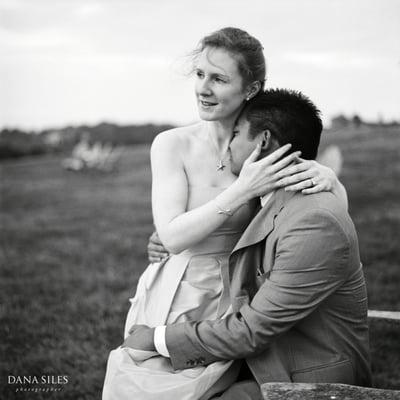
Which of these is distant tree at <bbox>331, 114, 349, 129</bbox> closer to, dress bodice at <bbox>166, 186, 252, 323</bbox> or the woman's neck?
the woman's neck

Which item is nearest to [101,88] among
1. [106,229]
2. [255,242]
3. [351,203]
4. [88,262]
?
[106,229]

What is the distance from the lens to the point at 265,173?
2.49m

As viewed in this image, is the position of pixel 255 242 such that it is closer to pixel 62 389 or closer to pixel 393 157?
pixel 62 389

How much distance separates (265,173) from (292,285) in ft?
1.66

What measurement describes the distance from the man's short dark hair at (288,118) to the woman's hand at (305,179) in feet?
0.39

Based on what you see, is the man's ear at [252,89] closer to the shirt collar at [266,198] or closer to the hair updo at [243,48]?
the hair updo at [243,48]

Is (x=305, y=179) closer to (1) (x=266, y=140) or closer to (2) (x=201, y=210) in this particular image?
(1) (x=266, y=140)

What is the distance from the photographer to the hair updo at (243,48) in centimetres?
299

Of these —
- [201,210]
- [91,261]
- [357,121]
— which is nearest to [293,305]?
[201,210]

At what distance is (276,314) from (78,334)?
3120 millimetres

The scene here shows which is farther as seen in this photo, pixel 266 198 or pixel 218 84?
pixel 218 84

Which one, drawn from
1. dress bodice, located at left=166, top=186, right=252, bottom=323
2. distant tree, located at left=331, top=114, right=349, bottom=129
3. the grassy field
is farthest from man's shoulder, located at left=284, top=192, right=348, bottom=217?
distant tree, located at left=331, top=114, right=349, bottom=129

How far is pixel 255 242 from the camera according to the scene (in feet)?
8.35

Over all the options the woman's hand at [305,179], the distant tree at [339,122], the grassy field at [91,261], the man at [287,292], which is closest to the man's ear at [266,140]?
the man at [287,292]
